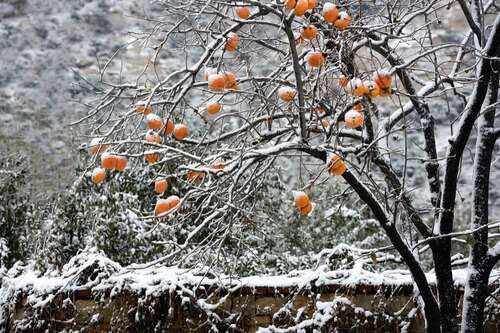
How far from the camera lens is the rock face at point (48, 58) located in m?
11.2

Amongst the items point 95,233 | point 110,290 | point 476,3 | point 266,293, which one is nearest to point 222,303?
point 266,293

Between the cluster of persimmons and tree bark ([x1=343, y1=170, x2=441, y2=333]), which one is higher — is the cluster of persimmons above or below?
above

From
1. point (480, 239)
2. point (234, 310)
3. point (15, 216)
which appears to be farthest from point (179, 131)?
point (15, 216)

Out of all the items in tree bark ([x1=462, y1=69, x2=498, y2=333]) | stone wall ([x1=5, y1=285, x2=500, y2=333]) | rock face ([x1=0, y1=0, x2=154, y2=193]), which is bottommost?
stone wall ([x1=5, y1=285, x2=500, y2=333])

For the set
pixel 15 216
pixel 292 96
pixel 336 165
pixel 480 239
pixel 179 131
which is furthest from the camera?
pixel 15 216

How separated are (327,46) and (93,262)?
74.7 inches

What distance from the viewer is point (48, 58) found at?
13.8 metres

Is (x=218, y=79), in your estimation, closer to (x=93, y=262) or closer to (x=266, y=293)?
(x=266, y=293)

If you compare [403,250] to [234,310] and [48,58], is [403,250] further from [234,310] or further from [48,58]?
[48,58]

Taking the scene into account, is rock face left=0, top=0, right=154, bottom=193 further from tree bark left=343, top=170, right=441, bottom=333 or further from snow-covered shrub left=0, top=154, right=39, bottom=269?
tree bark left=343, top=170, right=441, bottom=333

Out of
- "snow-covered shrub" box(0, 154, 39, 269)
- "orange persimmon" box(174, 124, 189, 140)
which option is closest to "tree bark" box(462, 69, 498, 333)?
"orange persimmon" box(174, 124, 189, 140)

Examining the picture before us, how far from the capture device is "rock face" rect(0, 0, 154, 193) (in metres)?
11.2

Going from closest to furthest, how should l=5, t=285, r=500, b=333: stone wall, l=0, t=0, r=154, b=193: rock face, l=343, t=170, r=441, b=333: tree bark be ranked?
1. l=343, t=170, r=441, b=333: tree bark
2. l=5, t=285, r=500, b=333: stone wall
3. l=0, t=0, r=154, b=193: rock face

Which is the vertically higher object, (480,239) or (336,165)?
(336,165)
